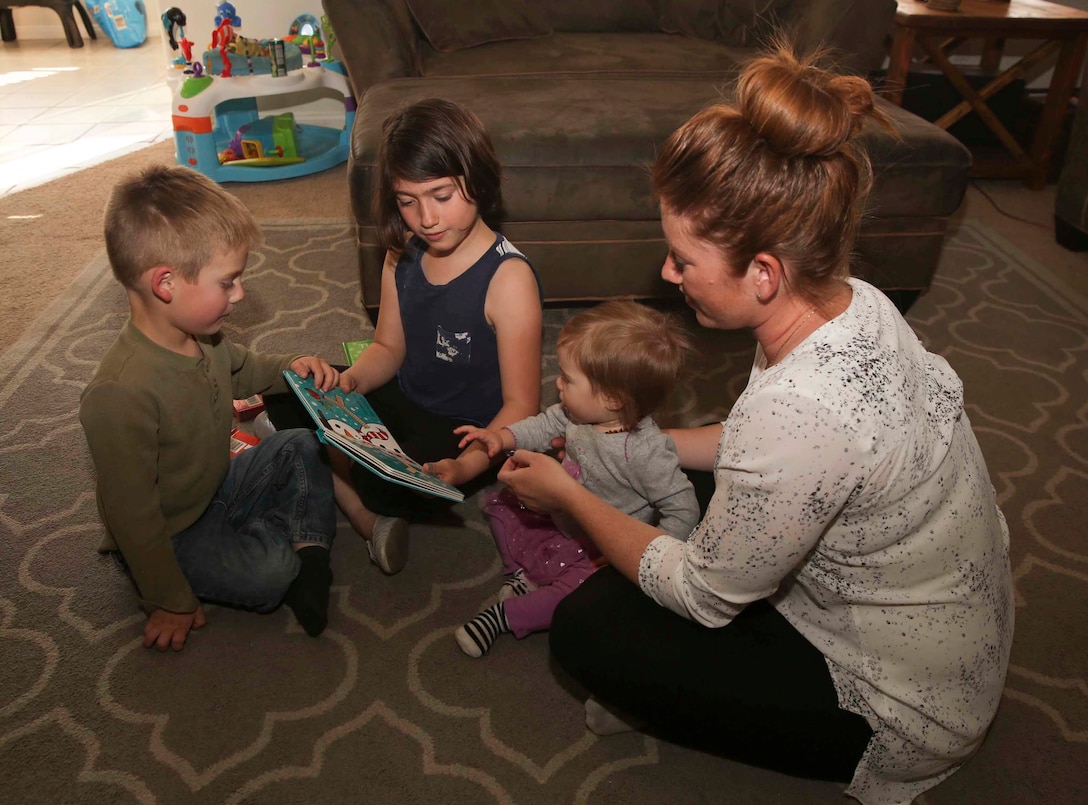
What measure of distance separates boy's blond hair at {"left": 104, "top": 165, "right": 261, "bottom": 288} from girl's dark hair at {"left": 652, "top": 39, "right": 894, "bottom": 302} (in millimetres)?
714

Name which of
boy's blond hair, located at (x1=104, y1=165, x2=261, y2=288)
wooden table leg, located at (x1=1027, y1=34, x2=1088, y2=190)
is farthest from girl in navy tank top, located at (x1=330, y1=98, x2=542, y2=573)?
wooden table leg, located at (x1=1027, y1=34, x2=1088, y2=190)

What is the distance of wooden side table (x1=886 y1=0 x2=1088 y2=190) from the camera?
3.13 metres

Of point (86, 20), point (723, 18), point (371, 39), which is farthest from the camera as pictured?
point (86, 20)

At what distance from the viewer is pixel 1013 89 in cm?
358

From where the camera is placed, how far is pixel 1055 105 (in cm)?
341

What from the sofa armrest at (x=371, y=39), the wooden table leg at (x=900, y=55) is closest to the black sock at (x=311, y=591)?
the sofa armrest at (x=371, y=39)

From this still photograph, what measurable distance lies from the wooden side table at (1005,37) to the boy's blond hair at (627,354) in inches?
88.2

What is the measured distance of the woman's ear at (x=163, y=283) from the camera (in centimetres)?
124

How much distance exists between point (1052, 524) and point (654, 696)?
110cm

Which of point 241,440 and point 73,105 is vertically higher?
point 73,105

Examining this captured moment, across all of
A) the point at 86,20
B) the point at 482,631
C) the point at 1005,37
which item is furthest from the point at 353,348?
the point at 86,20

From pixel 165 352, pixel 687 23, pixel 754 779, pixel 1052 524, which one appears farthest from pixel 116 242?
pixel 687 23

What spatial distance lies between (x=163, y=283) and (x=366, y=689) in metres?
0.71

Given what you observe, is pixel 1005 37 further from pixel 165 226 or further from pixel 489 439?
pixel 165 226
